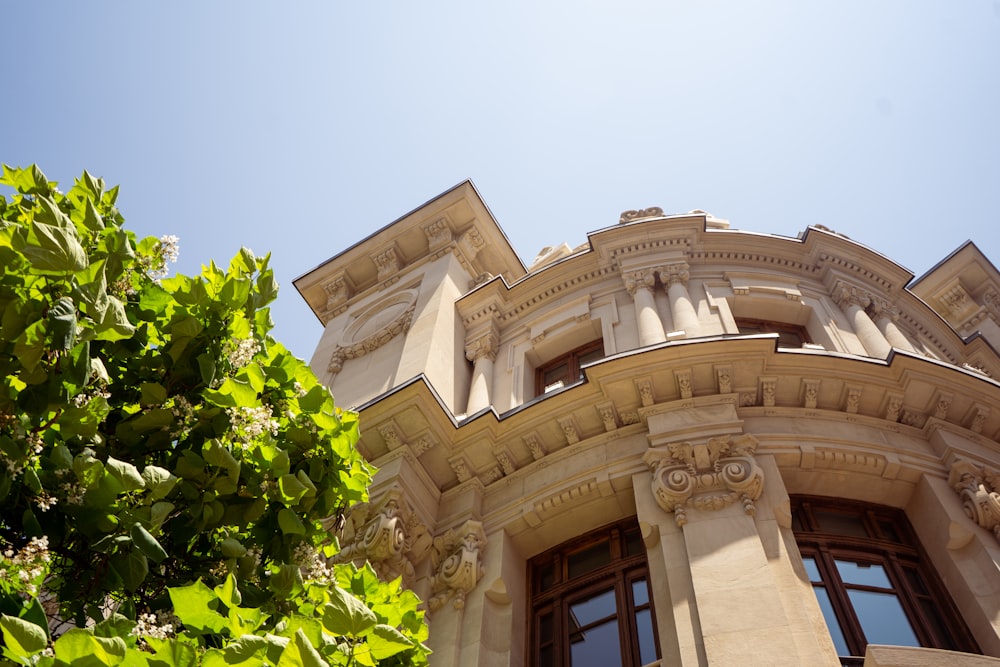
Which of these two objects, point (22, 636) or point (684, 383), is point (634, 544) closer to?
point (684, 383)

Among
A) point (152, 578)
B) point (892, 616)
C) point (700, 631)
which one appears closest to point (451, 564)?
point (700, 631)

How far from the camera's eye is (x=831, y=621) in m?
9.71

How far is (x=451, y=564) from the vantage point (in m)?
11.6

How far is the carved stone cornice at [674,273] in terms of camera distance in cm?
1691

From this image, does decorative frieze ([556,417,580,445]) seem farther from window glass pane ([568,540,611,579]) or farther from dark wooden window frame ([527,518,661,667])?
window glass pane ([568,540,611,579])

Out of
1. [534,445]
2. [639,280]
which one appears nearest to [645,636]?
[534,445]

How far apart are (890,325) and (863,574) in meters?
7.62

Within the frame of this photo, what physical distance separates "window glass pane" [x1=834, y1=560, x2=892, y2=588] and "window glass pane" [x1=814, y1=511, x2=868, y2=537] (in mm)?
686

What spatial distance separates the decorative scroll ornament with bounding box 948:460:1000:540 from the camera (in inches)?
424

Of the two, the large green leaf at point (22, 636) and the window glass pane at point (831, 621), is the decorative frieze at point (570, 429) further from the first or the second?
the large green leaf at point (22, 636)

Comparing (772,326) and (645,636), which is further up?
(772,326)

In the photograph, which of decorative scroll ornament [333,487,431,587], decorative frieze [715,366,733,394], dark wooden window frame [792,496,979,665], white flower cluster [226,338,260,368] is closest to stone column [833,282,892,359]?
decorative frieze [715,366,733,394]

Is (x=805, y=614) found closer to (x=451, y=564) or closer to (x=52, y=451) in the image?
(x=451, y=564)

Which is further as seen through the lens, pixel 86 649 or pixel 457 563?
pixel 457 563
